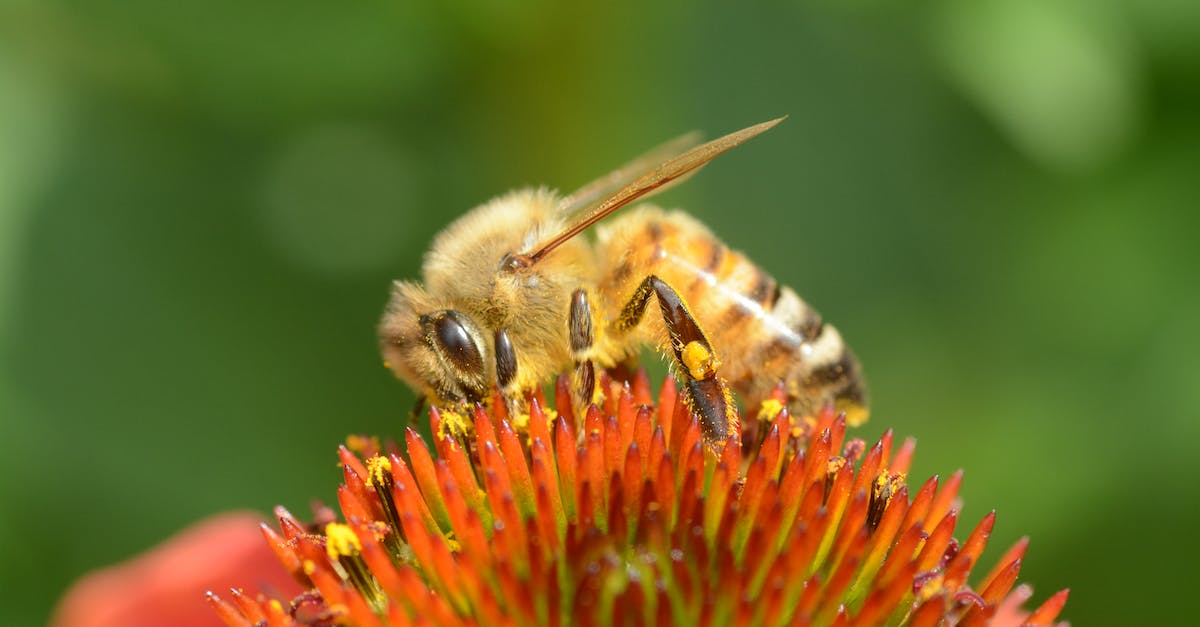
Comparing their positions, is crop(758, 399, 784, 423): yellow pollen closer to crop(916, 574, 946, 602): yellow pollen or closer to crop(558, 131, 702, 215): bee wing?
crop(916, 574, 946, 602): yellow pollen

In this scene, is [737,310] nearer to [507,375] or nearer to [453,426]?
[507,375]

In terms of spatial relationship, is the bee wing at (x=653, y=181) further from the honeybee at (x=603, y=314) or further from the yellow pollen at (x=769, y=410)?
the yellow pollen at (x=769, y=410)

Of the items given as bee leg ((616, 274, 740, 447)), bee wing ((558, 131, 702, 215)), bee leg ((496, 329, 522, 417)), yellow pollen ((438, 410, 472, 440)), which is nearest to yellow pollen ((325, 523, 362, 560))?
yellow pollen ((438, 410, 472, 440))

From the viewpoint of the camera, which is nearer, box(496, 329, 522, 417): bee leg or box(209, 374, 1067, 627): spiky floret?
box(209, 374, 1067, 627): spiky floret

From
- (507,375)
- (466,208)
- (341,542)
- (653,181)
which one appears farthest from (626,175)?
(466,208)

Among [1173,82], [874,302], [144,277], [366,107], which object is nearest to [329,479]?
[144,277]

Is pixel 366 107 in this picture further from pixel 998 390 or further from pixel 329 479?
pixel 998 390
